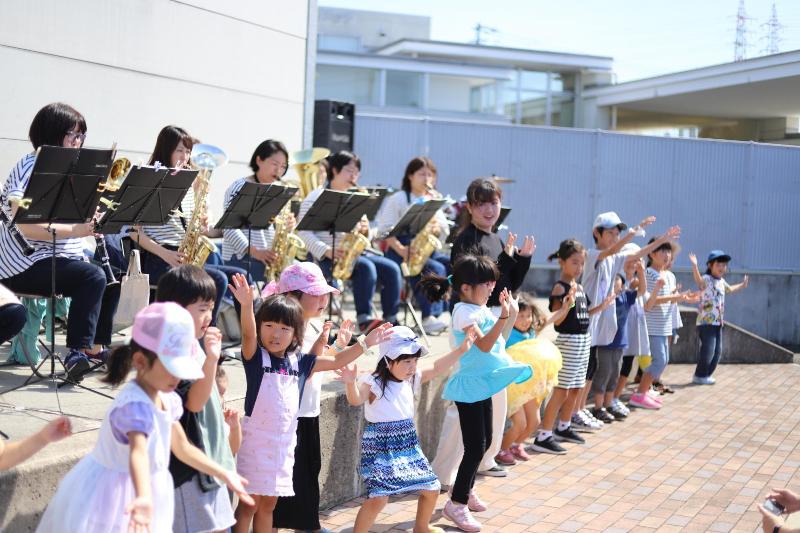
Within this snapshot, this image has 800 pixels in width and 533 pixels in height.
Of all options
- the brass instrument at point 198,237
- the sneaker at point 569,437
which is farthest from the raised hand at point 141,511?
the sneaker at point 569,437

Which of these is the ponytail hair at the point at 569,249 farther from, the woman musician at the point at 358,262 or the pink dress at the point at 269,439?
the pink dress at the point at 269,439

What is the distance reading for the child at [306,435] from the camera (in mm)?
4984

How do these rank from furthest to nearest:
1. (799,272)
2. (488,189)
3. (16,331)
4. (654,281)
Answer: (799,272)
(654,281)
(488,189)
(16,331)

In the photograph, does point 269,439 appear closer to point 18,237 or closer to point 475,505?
point 475,505

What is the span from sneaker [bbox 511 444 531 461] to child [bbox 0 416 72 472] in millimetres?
4680

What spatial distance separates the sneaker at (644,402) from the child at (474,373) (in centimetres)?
406

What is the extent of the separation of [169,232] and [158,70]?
3463mm

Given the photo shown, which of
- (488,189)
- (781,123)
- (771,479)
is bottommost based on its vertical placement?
(771,479)

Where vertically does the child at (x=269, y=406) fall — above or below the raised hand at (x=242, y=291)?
below

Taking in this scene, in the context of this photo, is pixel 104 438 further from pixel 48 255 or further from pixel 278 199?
pixel 278 199

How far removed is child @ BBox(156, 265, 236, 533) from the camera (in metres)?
3.90

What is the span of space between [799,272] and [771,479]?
39.7ft

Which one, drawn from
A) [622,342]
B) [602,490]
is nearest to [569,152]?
[622,342]

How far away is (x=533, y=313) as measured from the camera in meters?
7.50
